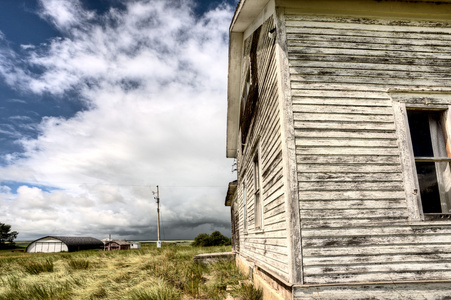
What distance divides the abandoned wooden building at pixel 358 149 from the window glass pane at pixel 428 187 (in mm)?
14

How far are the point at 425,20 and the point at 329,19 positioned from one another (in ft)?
5.20

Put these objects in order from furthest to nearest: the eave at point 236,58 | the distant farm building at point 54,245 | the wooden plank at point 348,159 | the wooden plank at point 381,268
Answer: the distant farm building at point 54,245
the eave at point 236,58
the wooden plank at point 348,159
the wooden plank at point 381,268

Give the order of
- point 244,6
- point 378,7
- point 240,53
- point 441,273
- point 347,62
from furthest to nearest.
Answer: point 240,53
point 244,6
point 378,7
point 347,62
point 441,273

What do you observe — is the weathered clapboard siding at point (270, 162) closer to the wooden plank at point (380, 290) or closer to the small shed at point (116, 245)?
the wooden plank at point (380, 290)

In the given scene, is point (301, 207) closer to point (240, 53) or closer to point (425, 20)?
point (425, 20)

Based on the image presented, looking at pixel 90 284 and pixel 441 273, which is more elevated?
pixel 441 273

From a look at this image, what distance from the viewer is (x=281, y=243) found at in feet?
14.3

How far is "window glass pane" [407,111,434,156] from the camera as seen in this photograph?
14.5 feet

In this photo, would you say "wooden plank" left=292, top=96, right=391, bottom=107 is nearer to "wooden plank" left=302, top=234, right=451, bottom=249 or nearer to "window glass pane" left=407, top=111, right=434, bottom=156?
"window glass pane" left=407, top=111, right=434, bottom=156

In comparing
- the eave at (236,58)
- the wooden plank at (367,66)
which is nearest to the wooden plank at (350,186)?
the wooden plank at (367,66)

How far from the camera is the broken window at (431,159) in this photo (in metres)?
4.18

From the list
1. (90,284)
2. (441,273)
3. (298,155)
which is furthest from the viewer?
(90,284)

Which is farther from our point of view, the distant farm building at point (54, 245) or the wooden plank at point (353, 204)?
the distant farm building at point (54, 245)

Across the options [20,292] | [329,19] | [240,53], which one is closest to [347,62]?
[329,19]
